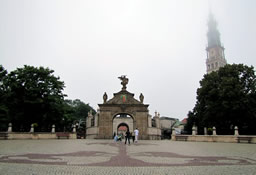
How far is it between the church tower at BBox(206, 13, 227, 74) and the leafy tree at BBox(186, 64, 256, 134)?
7365 cm

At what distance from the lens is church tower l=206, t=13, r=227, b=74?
10516cm

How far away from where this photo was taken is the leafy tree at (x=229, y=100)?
31141 mm

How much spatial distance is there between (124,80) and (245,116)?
2153 cm

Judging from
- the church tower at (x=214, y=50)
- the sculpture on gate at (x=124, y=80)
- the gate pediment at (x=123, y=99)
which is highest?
the church tower at (x=214, y=50)

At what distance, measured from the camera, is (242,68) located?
35.1 meters

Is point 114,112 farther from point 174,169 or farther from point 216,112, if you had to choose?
point 174,169

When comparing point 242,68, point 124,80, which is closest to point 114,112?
point 124,80

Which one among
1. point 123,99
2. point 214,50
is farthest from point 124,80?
point 214,50

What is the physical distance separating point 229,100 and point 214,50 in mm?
85745

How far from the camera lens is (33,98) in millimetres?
32344

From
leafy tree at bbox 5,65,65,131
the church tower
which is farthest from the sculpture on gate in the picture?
the church tower

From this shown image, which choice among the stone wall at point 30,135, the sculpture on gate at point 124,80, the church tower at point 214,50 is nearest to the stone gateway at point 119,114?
the sculpture on gate at point 124,80

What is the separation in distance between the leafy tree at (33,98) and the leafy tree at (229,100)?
2575cm

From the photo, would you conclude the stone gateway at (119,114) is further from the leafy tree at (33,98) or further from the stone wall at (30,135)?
the stone wall at (30,135)
